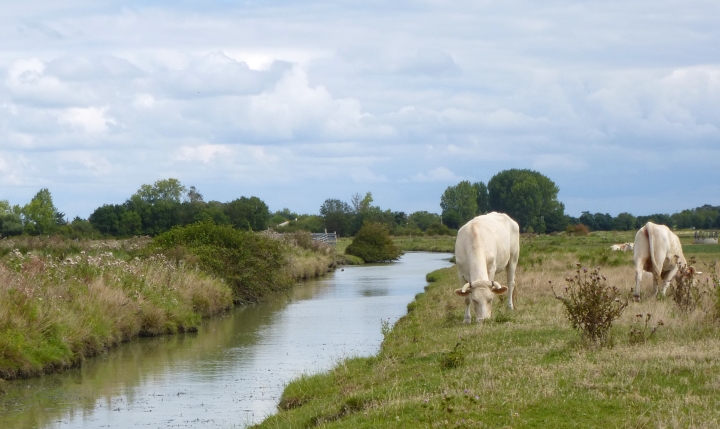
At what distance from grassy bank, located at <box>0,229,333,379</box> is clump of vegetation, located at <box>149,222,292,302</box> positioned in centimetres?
5

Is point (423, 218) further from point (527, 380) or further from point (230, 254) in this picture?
point (527, 380)

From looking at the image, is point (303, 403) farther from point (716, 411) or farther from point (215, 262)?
point (215, 262)

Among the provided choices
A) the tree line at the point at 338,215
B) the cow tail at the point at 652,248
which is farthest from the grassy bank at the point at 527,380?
the tree line at the point at 338,215

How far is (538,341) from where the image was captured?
524 inches

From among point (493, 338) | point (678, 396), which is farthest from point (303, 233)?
point (678, 396)

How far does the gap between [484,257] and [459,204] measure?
419 feet

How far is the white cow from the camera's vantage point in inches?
644

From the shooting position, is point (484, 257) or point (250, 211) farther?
point (250, 211)

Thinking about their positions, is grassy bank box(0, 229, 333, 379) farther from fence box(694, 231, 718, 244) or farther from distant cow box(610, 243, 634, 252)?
fence box(694, 231, 718, 244)

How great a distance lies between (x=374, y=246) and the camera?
72.8 meters

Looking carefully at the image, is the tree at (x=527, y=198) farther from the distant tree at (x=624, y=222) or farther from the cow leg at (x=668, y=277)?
the cow leg at (x=668, y=277)

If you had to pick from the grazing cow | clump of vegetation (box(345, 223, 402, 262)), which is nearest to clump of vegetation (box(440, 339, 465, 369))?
the grazing cow

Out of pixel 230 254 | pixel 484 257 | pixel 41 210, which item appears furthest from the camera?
pixel 41 210

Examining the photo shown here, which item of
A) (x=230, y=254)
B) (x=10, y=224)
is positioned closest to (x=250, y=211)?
(x=10, y=224)
